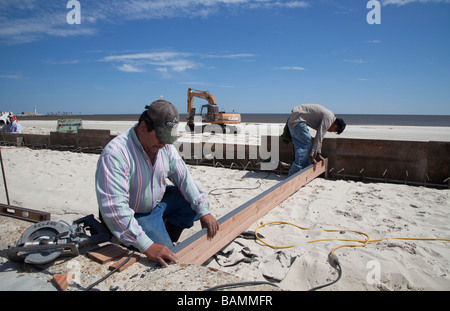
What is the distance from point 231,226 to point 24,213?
5.58ft

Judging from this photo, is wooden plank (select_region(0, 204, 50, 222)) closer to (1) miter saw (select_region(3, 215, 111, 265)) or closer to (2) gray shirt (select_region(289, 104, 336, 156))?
(1) miter saw (select_region(3, 215, 111, 265))

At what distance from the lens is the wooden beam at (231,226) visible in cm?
192

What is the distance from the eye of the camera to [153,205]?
217cm

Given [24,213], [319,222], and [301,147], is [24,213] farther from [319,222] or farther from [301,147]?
[301,147]

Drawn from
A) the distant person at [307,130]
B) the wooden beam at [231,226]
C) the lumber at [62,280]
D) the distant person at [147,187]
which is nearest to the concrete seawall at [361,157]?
the distant person at [307,130]

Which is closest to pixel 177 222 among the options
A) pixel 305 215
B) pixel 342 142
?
pixel 305 215

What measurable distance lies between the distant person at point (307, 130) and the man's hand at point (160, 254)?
12.0 feet

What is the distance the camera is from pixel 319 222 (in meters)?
3.22

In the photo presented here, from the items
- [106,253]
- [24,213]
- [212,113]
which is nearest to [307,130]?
[106,253]

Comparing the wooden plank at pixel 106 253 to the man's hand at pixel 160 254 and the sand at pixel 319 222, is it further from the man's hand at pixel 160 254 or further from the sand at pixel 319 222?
the sand at pixel 319 222

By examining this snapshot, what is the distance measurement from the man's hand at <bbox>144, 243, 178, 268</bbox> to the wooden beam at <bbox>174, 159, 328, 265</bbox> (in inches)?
2.9
